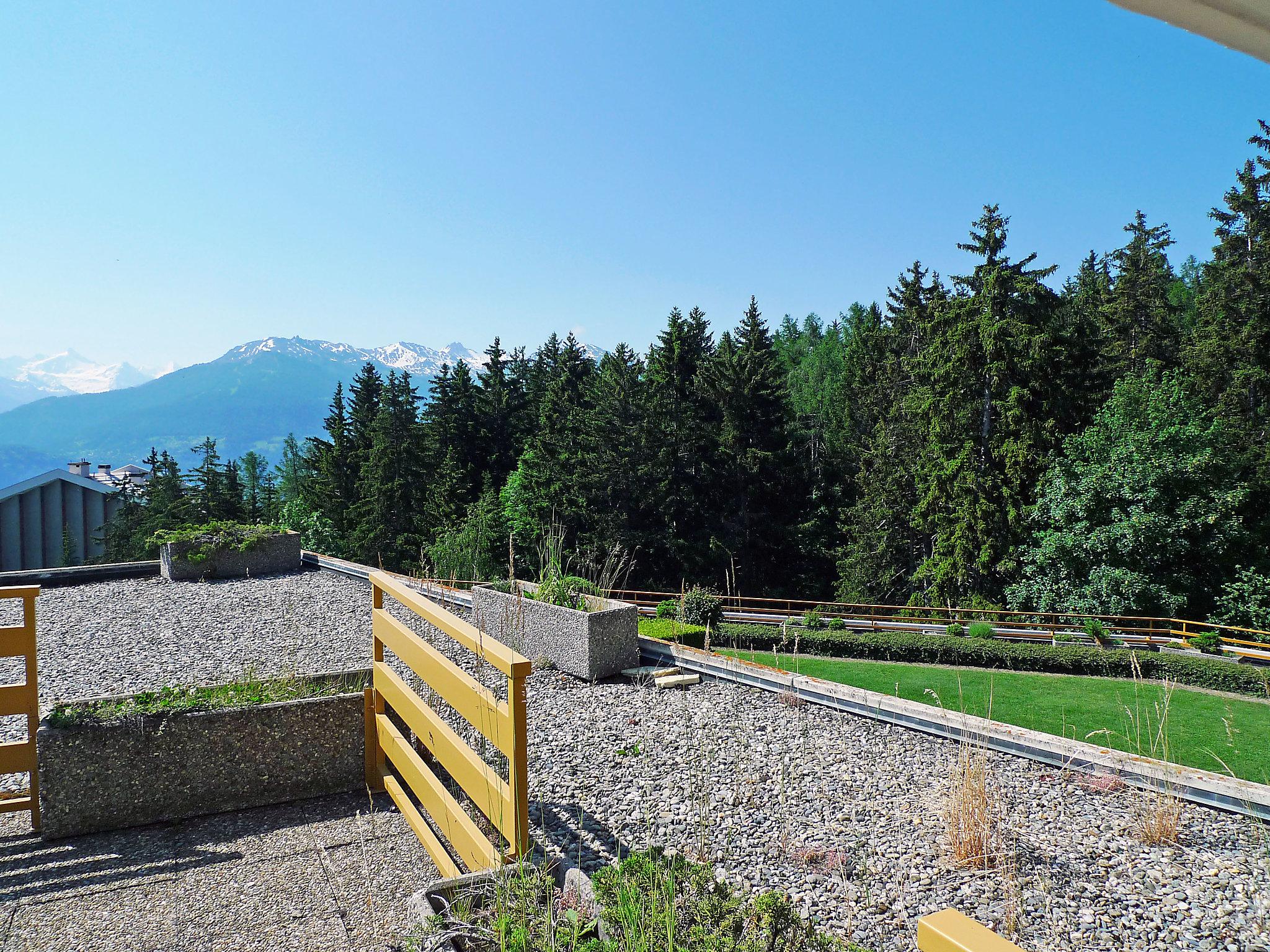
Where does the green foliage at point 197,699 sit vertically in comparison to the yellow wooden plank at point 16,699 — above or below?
below

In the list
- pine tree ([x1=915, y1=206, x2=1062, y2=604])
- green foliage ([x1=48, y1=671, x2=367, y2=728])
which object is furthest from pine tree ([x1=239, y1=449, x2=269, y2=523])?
green foliage ([x1=48, y1=671, x2=367, y2=728])

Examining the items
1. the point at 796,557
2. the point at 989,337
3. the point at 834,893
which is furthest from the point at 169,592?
the point at 796,557

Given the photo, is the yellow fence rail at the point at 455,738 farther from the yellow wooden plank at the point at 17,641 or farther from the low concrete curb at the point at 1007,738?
the low concrete curb at the point at 1007,738

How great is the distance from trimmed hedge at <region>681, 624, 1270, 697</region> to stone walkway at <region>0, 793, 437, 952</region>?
713 cm

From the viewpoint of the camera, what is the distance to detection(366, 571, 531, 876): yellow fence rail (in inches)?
104

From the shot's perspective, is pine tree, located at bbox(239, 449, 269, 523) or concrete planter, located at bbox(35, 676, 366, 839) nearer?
concrete planter, located at bbox(35, 676, 366, 839)

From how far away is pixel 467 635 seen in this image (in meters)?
2.93

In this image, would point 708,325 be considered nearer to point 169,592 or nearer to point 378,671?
point 169,592

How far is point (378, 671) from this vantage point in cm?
428

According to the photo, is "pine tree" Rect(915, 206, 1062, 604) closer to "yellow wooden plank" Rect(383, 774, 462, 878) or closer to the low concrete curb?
the low concrete curb

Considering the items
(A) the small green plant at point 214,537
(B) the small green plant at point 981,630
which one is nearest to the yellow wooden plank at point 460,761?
(A) the small green plant at point 214,537

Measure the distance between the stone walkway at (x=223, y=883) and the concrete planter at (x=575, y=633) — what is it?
3.05 m

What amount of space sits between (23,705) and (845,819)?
15.3ft

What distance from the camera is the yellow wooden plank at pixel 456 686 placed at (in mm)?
2721
